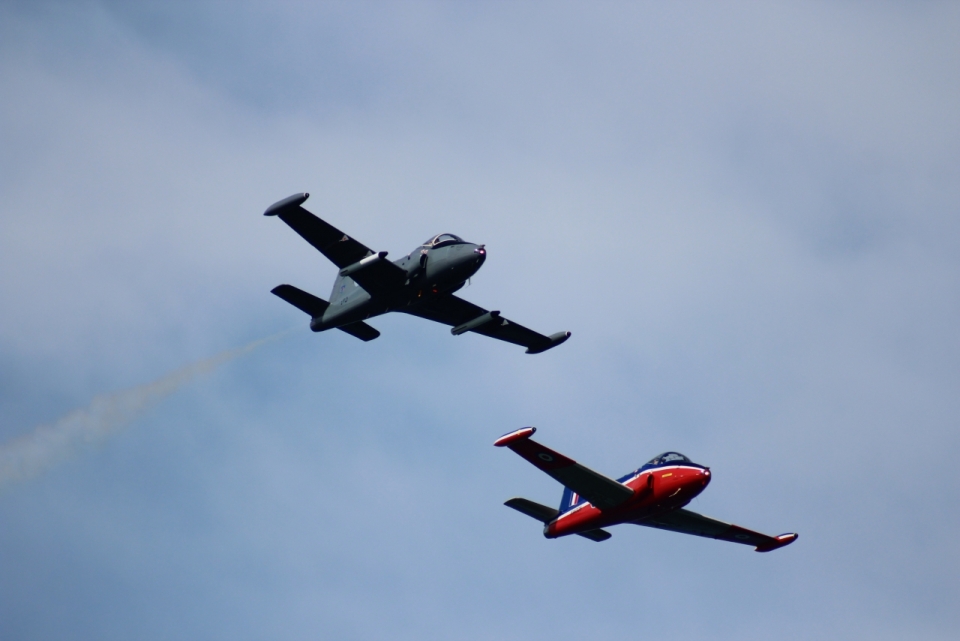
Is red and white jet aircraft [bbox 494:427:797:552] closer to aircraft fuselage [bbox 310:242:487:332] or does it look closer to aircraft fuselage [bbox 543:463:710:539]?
aircraft fuselage [bbox 543:463:710:539]

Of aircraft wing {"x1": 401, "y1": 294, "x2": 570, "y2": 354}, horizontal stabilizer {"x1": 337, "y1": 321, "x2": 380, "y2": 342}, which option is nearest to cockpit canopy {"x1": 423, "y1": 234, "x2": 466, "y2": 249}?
aircraft wing {"x1": 401, "y1": 294, "x2": 570, "y2": 354}

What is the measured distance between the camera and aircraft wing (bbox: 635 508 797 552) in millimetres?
48062

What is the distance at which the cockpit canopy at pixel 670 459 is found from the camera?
4447cm

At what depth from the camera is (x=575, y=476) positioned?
44594mm

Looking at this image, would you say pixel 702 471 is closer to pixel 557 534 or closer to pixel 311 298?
pixel 557 534

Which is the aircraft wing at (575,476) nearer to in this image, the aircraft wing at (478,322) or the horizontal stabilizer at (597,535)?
the horizontal stabilizer at (597,535)

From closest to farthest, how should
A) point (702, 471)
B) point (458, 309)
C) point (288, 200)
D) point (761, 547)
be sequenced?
1. point (702, 471)
2. point (288, 200)
3. point (761, 547)
4. point (458, 309)

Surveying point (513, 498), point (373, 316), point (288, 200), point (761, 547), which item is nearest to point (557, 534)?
point (513, 498)

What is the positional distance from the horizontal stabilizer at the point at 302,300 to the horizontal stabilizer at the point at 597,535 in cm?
1619

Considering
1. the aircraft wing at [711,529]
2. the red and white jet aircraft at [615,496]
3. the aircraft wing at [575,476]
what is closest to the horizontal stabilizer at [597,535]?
the red and white jet aircraft at [615,496]

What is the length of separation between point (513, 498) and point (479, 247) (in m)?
10.9

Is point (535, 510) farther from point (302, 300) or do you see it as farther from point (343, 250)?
point (302, 300)

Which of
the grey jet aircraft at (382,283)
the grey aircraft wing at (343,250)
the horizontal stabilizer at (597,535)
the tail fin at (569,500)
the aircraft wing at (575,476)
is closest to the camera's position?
the aircraft wing at (575,476)

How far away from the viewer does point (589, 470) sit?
145ft
